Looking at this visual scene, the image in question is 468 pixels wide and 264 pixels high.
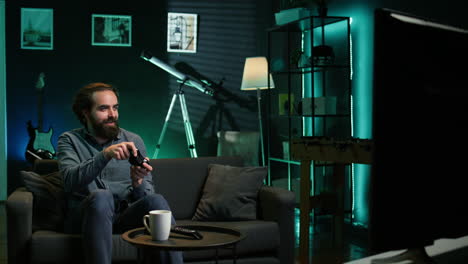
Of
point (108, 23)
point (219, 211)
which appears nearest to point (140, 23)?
point (108, 23)

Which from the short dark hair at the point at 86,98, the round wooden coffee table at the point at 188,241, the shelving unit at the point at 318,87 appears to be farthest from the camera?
the shelving unit at the point at 318,87

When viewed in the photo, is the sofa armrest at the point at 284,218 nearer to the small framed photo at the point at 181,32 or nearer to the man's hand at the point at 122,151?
the man's hand at the point at 122,151

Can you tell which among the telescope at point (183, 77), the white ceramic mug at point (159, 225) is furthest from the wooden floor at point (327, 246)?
the telescope at point (183, 77)

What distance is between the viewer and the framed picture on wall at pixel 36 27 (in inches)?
246

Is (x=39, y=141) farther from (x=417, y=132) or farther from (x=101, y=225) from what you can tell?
(x=417, y=132)

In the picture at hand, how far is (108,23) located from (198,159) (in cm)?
334

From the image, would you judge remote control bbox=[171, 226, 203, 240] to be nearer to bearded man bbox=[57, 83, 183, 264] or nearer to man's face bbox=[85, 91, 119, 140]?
bearded man bbox=[57, 83, 183, 264]

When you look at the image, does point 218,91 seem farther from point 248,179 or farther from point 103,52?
point 248,179

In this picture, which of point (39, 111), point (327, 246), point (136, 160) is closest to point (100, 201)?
point (136, 160)

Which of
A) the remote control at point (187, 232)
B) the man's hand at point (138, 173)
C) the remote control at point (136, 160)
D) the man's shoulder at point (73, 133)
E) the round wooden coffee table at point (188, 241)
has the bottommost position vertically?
the round wooden coffee table at point (188, 241)

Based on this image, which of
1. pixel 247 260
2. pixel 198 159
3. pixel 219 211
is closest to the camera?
pixel 247 260

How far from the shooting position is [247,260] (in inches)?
120

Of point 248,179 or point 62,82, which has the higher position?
point 62,82

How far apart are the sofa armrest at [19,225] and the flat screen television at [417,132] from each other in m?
2.43
